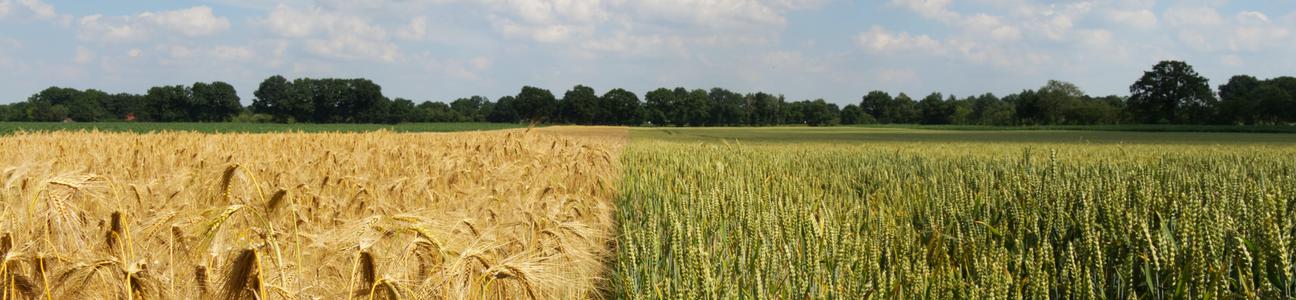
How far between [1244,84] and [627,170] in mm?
144753

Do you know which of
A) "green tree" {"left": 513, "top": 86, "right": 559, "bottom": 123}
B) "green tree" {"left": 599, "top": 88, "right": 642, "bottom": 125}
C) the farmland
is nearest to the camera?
the farmland

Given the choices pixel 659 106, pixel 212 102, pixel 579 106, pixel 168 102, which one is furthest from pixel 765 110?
pixel 168 102

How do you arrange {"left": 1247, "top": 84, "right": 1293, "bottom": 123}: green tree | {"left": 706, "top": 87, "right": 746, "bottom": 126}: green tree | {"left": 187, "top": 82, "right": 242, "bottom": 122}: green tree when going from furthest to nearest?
{"left": 706, "top": 87, "right": 746, "bottom": 126}: green tree → {"left": 187, "top": 82, "right": 242, "bottom": 122}: green tree → {"left": 1247, "top": 84, "right": 1293, "bottom": 123}: green tree

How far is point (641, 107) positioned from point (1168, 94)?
208 feet

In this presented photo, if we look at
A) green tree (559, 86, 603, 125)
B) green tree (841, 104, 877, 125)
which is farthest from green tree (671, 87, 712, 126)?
green tree (841, 104, 877, 125)

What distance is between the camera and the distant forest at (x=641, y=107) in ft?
271

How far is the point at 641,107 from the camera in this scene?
11288cm

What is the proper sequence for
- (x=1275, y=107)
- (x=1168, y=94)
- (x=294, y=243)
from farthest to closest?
(x=1168, y=94) → (x=1275, y=107) → (x=294, y=243)

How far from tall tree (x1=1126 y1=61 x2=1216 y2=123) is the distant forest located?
11 cm

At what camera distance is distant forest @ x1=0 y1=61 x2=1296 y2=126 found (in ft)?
271

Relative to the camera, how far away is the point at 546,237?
9.07ft

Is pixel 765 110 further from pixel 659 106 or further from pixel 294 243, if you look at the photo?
pixel 294 243

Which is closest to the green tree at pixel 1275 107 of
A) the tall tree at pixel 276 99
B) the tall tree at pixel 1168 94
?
the tall tree at pixel 1168 94

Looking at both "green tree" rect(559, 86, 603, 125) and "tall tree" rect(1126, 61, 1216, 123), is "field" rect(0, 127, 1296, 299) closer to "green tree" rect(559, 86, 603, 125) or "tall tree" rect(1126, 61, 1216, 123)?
"tall tree" rect(1126, 61, 1216, 123)
